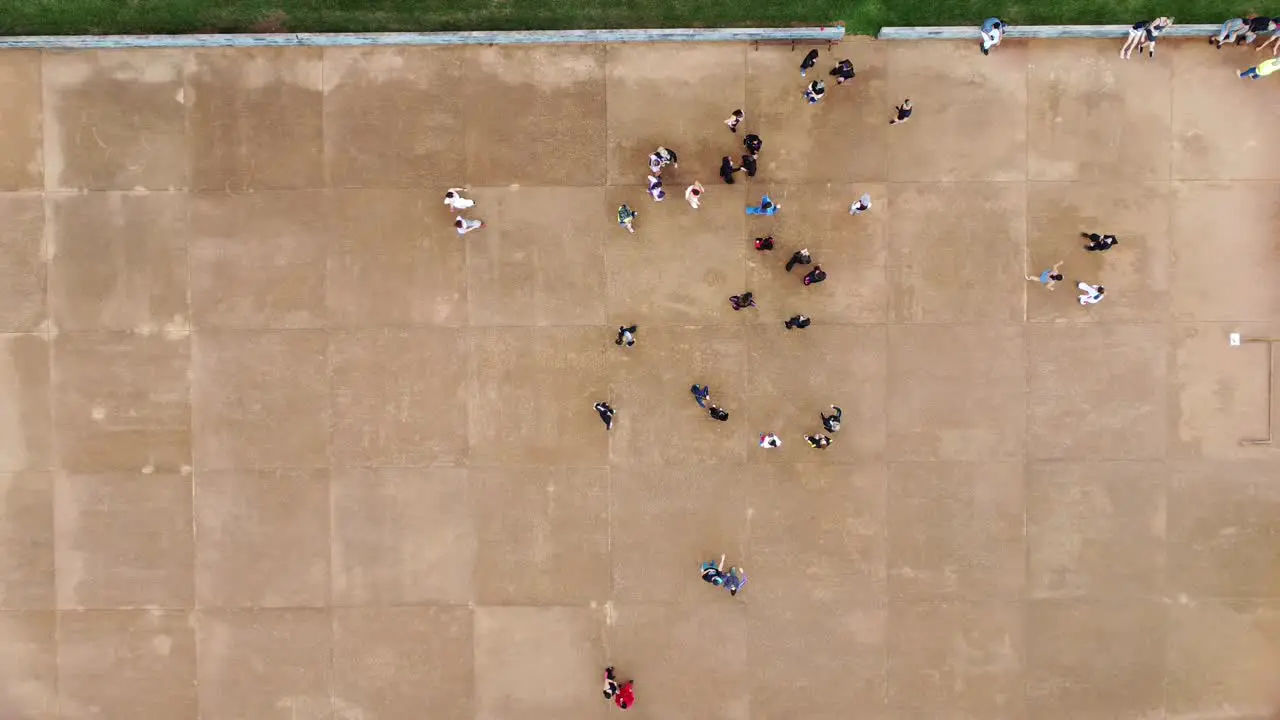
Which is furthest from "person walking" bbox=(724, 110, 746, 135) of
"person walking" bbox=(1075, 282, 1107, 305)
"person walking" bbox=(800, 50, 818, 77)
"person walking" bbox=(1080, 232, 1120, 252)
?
"person walking" bbox=(1075, 282, 1107, 305)

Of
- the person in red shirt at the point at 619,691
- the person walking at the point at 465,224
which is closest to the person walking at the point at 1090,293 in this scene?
the person in red shirt at the point at 619,691

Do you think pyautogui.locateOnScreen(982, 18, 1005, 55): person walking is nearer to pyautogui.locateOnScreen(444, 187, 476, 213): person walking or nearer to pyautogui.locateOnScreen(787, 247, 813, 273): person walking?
pyautogui.locateOnScreen(787, 247, 813, 273): person walking

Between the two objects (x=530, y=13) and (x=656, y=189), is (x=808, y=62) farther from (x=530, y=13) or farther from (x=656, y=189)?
(x=530, y=13)

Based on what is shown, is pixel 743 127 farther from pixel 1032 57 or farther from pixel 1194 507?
pixel 1194 507

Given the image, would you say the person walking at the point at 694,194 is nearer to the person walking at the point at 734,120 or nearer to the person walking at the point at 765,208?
the person walking at the point at 765,208

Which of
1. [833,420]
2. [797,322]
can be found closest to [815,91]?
[797,322]

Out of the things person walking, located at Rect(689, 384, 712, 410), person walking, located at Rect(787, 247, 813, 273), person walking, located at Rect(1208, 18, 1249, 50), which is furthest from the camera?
person walking, located at Rect(689, 384, 712, 410)

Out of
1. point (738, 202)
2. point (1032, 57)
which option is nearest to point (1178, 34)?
point (1032, 57)
